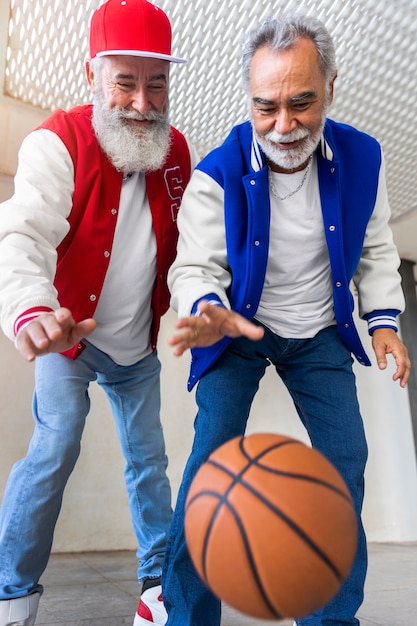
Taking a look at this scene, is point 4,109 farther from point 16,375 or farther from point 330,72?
point 330,72

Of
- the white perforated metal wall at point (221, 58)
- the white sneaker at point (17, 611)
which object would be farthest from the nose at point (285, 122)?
the white sneaker at point (17, 611)

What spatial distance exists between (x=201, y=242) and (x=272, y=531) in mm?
828

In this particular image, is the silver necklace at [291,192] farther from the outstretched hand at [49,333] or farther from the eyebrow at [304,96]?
the outstretched hand at [49,333]

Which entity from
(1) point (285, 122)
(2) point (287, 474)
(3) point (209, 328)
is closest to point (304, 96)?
(1) point (285, 122)

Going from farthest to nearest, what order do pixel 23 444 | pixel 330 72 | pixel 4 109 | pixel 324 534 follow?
1. pixel 23 444
2. pixel 4 109
3. pixel 330 72
4. pixel 324 534

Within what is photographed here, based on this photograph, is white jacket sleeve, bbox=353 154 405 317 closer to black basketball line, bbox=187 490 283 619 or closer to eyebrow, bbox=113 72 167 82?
eyebrow, bbox=113 72 167 82

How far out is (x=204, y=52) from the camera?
2.91m

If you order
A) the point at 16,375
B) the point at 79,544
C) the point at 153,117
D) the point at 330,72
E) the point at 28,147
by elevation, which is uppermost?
the point at 330,72

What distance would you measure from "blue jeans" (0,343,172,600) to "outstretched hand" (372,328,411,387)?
737 millimetres

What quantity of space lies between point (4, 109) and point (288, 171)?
2.38 meters

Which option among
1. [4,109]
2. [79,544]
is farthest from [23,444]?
[4,109]

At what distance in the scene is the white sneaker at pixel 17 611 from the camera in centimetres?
160

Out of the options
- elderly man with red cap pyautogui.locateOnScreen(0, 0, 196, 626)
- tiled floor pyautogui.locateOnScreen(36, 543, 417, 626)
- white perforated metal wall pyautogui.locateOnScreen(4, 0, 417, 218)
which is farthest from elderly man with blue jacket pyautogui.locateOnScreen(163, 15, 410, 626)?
white perforated metal wall pyautogui.locateOnScreen(4, 0, 417, 218)

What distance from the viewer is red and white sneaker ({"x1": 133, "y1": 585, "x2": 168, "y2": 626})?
6.05 ft
